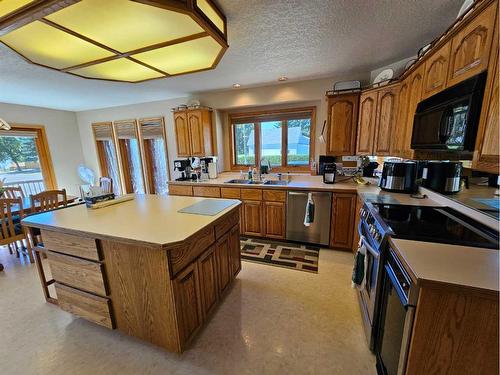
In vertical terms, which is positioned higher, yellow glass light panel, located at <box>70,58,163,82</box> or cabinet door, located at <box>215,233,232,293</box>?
yellow glass light panel, located at <box>70,58,163,82</box>

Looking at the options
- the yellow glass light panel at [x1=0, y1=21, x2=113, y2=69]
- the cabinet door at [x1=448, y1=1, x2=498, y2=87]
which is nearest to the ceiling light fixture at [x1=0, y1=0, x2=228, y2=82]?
the yellow glass light panel at [x1=0, y1=21, x2=113, y2=69]

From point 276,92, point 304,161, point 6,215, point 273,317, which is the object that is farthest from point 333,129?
point 6,215

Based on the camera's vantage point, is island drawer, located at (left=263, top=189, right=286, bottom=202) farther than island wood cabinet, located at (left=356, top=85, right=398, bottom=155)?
Yes

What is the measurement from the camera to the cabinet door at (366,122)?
251 cm

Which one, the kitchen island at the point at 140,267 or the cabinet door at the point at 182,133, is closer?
the kitchen island at the point at 140,267

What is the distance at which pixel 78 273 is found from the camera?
1.56m

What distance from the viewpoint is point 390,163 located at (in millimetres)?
2148

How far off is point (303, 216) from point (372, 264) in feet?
4.64

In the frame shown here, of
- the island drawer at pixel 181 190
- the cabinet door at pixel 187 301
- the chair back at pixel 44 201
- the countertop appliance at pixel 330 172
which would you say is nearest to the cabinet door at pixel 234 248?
the cabinet door at pixel 187 301

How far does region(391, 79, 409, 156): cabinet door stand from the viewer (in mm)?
2053

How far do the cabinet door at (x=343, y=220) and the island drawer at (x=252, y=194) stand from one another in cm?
104

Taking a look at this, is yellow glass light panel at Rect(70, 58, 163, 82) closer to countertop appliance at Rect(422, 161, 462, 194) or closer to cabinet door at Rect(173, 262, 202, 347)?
cabinet door at Rect(173, 262, 202, 347)

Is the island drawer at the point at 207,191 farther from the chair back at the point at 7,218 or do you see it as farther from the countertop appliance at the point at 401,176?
the countertop appliance at the point at 401,176

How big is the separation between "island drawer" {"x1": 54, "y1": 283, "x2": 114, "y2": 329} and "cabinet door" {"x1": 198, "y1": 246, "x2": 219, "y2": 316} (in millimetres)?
705
